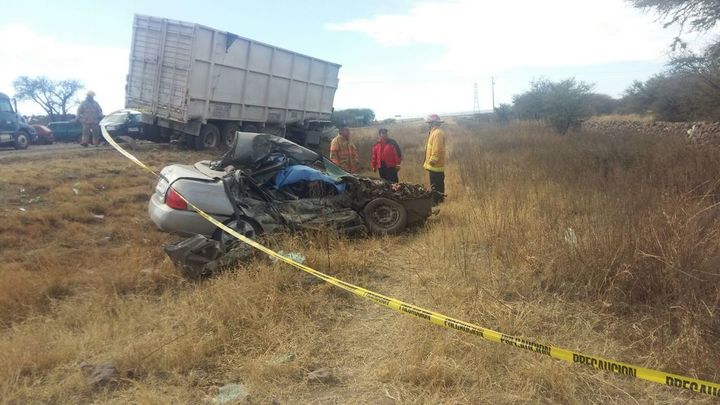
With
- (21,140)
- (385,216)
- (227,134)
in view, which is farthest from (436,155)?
(21,140)

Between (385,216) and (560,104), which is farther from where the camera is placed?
(560,104)

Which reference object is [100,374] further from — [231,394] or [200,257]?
A: [200,257]

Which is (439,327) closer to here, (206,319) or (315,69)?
(206,319)

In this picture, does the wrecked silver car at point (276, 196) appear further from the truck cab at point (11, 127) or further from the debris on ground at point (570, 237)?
the truck cab at point (11, 127)

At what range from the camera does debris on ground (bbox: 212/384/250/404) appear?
270 centimetres

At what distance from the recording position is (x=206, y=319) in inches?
139

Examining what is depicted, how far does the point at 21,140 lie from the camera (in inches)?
685

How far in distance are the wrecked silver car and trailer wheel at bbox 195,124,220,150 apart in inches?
337

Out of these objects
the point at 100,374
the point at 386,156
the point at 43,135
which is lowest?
the point at 100,374

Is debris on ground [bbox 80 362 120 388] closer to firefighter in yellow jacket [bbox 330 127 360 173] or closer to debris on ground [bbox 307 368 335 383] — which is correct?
debris on ground [bbox 307 368 335 383]

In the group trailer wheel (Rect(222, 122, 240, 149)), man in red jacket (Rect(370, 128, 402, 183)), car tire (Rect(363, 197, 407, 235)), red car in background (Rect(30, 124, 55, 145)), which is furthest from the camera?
red car in background (Rect(30, 124, 55, 145))

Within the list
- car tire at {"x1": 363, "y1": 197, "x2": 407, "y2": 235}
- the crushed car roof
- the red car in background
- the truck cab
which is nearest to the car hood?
the crushed car roof

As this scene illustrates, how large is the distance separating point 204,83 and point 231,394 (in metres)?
11.9

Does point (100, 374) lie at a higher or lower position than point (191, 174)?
lower
